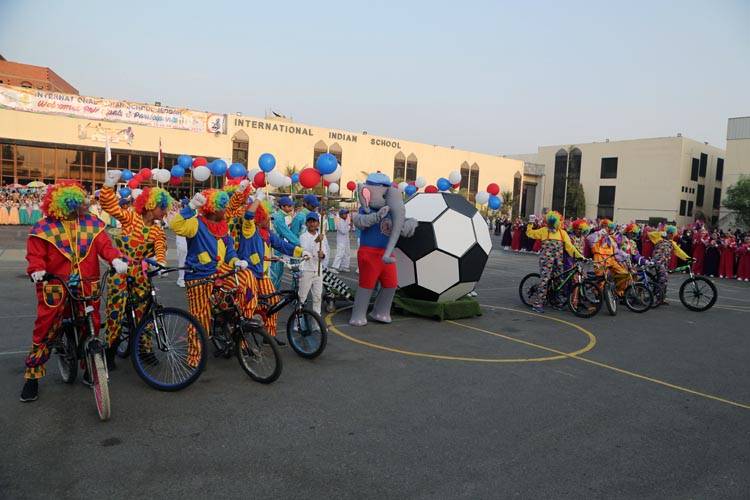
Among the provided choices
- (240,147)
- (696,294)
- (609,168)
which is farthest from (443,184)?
(609,168)

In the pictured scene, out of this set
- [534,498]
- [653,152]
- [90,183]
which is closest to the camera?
[534,498]

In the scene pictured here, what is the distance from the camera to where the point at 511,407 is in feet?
16.2

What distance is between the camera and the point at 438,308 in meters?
8.61

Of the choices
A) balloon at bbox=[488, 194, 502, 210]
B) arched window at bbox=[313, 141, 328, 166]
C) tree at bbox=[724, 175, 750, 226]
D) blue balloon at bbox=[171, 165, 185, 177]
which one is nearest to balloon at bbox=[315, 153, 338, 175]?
balloon at bbox=[488, 194, 502, 210]

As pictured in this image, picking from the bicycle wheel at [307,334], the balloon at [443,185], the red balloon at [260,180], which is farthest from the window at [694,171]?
the bicycle wheel at [307,334]

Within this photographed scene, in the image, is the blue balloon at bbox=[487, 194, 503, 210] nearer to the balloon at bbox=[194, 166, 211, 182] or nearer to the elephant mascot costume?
the elephant mascot costume

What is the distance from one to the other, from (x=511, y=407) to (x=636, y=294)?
6.26 m

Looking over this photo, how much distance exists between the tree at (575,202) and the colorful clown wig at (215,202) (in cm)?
5312

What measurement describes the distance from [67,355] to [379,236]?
4.25m

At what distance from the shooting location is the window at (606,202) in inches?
2119

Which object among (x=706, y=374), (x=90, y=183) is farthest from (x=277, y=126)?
(x=706, y=374)

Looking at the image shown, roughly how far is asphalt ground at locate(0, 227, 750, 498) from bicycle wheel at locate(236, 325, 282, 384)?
0.44 feet

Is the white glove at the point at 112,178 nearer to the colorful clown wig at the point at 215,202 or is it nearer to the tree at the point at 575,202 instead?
the colorful clown wig at the point at 215,202

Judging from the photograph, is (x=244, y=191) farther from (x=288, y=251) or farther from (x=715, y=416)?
(x=715, y=416)
